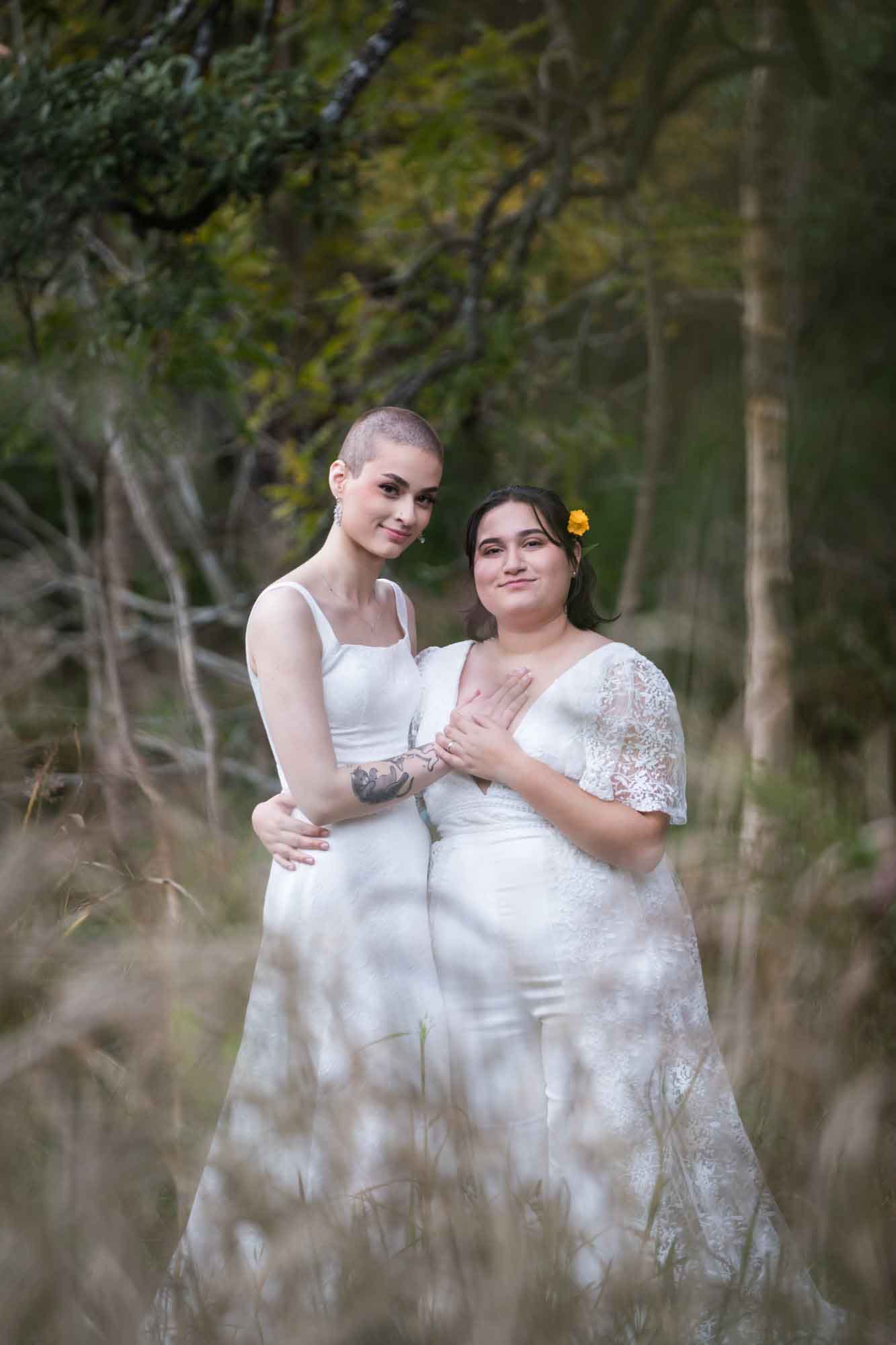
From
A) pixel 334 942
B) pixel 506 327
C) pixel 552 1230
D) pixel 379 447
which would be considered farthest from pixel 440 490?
pixel 552 1230

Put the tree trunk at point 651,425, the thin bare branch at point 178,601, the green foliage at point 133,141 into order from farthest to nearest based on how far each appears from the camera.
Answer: the tree trunk at point 651,425
the thin bare branch at point 178,601
the green foliage at point 133,141

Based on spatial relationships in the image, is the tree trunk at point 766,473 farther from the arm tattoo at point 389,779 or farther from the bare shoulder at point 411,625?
the arm tattoo at point 389,779

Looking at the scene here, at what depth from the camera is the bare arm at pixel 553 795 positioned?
218 cm

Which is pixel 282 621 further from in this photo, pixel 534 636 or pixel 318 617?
pixel 534 636

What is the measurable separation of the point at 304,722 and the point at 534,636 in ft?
1.69

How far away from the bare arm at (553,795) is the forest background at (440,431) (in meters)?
0.37

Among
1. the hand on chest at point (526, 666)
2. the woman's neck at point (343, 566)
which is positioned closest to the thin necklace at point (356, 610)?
the woman's neck at point (343, 566)

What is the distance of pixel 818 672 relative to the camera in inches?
257

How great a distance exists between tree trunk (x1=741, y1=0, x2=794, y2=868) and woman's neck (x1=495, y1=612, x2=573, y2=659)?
1667 mm

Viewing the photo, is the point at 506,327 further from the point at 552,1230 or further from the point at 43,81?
the point at 552,1230

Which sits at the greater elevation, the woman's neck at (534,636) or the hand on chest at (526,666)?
the woman's neck at (534,636)

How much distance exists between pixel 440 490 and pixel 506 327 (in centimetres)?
72

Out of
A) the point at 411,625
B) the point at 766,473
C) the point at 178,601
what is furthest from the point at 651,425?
the point at 411,625

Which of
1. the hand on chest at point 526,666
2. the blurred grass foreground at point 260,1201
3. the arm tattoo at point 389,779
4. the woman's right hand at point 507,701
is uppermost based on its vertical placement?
the hand on chest at point 526,666
